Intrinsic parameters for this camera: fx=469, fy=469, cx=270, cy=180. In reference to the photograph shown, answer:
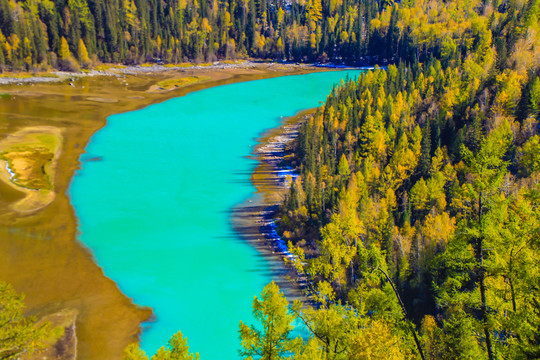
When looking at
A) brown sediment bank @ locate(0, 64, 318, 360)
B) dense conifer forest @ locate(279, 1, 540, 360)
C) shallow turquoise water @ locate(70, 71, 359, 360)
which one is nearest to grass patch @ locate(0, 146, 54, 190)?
brown sediment bank @ locate(0, 64, 318, 360)

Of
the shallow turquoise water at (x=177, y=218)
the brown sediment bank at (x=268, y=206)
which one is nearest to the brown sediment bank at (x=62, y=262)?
the shallow turquoise water at (x=177, y=218)

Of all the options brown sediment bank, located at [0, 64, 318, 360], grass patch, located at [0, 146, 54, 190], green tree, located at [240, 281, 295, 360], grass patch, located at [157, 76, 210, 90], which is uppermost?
grass patch, located at [157, 76, 210, 90]

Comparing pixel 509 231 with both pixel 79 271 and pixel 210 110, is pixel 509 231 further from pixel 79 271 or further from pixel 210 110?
pixel 210 110

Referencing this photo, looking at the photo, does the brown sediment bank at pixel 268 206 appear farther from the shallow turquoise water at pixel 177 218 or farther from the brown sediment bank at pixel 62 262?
the brown sediment bank at pixel 62 262

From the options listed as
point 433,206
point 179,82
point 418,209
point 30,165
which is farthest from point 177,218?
point 179,82

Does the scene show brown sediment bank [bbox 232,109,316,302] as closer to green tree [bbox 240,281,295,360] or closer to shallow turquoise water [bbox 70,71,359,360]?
shallow turquoise water [bbox 70,71,359,360]

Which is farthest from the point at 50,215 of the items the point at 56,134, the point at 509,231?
the point at 509,231

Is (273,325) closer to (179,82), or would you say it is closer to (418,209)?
(418,209)
